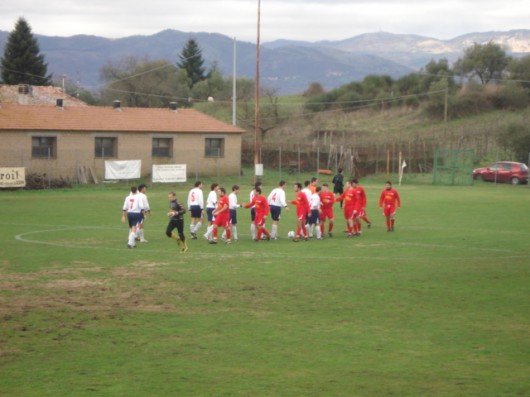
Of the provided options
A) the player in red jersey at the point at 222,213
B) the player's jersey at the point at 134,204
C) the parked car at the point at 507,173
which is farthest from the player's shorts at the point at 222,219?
the parked car at the point at 507,173

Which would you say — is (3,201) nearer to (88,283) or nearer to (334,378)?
(88,283)

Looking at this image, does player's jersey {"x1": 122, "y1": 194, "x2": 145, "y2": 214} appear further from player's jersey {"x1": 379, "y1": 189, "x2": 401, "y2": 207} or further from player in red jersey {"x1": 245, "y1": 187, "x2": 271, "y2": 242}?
player's jersey {"x1": 379, "y1": 189, "x2": 401, "y2": 207}

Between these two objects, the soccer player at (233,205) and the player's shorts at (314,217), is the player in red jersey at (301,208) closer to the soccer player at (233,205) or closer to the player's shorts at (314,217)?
the player's shorts at (314,217)

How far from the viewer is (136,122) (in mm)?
64250

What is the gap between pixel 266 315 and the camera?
17625 mm

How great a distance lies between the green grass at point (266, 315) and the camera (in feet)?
42.6

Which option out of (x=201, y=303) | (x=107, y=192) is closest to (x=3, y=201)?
(x=107, y=192)

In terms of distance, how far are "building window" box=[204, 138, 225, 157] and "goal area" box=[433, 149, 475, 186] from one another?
52.0ft

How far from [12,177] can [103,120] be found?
10.6m

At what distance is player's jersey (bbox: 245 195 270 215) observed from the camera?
2950 centimetres

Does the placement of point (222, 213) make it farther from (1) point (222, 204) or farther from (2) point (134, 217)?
(2) point (134, 217)

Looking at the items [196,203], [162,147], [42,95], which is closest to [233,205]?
[196,203]

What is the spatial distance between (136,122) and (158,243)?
36.0 metres

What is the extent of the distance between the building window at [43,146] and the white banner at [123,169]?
11.8ft
